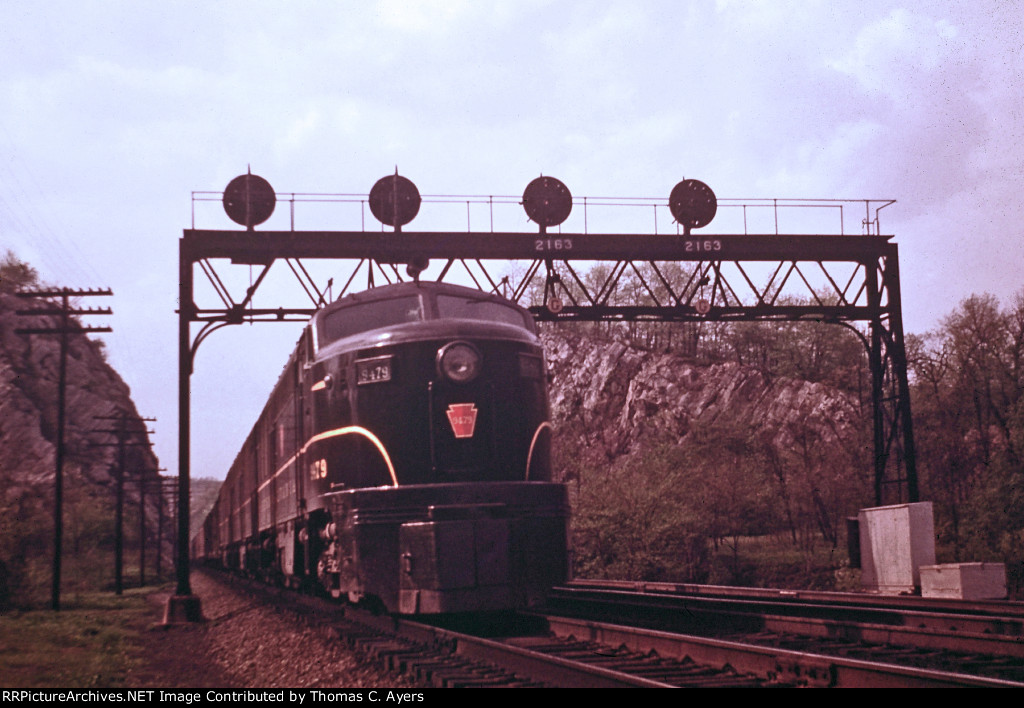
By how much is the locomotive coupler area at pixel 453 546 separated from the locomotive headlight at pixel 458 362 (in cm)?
125

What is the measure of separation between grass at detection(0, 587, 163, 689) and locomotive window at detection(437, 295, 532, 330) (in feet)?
18.0

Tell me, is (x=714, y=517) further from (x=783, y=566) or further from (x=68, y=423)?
(x=68, y=423)

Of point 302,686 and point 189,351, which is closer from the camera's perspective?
point 302,686

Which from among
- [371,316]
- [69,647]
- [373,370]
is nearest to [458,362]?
[373,370]

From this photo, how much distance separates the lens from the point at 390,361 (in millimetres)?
11742

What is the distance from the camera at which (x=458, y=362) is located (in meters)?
11.5

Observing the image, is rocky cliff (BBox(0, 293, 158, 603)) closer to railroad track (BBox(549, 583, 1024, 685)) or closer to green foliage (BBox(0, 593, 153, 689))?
green foliage (BBox(0, 593, 153, 689))

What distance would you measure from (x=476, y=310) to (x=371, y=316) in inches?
50.9

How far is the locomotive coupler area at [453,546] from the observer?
10.6 metres

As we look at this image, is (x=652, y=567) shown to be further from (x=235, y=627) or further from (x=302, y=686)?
(x=302, y=686)
